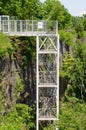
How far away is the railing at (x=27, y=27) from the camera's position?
2445cm

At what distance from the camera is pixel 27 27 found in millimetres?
24891

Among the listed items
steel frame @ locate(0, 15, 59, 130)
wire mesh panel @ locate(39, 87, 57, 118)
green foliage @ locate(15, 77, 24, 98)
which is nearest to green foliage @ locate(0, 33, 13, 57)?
steel frame @ locate(0, 15, 59, 130)

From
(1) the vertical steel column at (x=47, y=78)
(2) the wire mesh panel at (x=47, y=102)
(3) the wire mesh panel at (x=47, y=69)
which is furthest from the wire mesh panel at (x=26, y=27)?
(2) the wire mesh panel at (x=47, y=102)

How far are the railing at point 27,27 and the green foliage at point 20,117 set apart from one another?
3557mm

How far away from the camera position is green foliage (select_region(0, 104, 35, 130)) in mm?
23719

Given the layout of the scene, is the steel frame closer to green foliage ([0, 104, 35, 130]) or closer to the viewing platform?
the viewing platform

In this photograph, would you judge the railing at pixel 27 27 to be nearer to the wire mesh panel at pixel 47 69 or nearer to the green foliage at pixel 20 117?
the wire mesh panel at pixel 47 69

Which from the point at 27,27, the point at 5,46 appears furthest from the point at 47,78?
the point at 5,46

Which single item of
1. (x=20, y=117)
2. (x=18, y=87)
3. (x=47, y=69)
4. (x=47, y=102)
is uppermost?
(x=47, y=69)

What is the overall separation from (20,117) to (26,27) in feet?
14.0

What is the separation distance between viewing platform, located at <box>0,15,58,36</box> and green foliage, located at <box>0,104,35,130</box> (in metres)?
3.50

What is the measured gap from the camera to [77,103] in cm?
2872

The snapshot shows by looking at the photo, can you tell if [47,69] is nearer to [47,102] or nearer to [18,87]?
[47,102]

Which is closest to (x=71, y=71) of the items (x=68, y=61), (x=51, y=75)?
(x=68, y=61)
